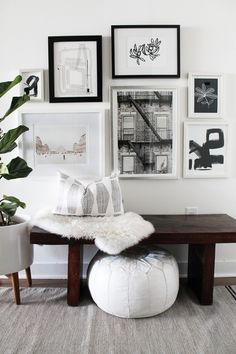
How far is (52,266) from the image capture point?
7.87 feet

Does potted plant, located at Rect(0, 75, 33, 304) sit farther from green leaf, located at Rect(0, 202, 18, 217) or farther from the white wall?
the white wall

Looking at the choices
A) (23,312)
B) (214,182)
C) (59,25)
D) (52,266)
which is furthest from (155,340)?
(59,25)

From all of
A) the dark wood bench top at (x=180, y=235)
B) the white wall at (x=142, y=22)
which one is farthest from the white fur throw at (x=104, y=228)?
the white wall at (x=142, y=22)

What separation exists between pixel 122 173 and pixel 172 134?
52 centimetres

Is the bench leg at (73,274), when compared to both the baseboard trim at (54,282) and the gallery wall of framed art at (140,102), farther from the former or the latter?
the gallery wall of framed art at (140,102)

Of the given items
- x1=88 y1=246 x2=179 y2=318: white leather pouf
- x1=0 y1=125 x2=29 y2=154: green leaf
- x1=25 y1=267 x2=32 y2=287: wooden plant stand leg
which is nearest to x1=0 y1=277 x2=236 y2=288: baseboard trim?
x1=25 y1=267 x2=32 y2=287: wooden plant stand leg

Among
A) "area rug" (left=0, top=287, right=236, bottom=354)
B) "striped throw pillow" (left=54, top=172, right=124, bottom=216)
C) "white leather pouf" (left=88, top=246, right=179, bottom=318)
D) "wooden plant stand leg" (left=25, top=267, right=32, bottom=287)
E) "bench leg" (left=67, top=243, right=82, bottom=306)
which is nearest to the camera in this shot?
"area rug" (left=0, top=287, right=236, bottom=354)

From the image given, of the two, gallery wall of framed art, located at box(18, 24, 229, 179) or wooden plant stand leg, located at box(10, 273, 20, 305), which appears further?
gallery wall of framed art, located at box(18, 24, 229, 179)

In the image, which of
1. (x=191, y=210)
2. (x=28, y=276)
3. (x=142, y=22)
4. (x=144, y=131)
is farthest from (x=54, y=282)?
(x=142, y=22)

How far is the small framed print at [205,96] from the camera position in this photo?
2270mm

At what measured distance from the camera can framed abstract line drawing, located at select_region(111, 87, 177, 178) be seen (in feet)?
7.47

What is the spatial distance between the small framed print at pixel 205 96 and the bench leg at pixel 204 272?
1066mm

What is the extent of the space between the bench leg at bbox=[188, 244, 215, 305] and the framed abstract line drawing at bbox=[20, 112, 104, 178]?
3.23 ft

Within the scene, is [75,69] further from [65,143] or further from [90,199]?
[90,199]
